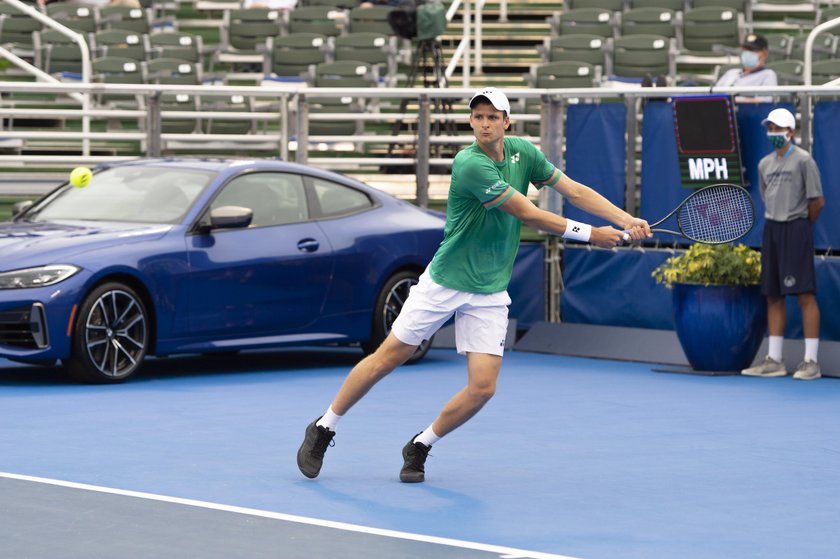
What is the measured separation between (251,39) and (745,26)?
6862mm

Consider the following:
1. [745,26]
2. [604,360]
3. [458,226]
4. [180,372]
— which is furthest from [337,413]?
[745,26]

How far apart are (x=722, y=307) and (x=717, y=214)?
16.0 ft

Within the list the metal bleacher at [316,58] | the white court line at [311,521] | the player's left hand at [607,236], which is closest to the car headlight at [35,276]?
the white court line at [311,521]

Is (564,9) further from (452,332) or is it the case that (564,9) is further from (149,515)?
(149,515)

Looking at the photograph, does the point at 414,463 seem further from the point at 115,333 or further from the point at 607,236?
the point at 115,333

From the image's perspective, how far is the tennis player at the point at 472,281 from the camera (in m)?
8.26

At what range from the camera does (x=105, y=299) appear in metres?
12.3

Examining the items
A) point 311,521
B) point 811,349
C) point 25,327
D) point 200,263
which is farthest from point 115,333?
point 811,349

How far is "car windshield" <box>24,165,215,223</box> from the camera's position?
520 inches

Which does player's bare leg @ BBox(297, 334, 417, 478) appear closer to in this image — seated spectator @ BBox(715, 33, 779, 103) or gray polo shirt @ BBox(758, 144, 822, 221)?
gray polo shirt @ BBox(758, 144, 822, 221)

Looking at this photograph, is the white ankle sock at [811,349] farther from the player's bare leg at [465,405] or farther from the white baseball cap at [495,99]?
the white baseball cap at [495,99]

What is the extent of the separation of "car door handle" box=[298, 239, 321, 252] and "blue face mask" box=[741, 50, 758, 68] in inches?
229

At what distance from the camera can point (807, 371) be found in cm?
1355

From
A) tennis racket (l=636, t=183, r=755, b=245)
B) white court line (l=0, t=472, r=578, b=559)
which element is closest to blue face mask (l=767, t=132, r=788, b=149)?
tennis racket (l=636, t=183, r=755, b=245)
